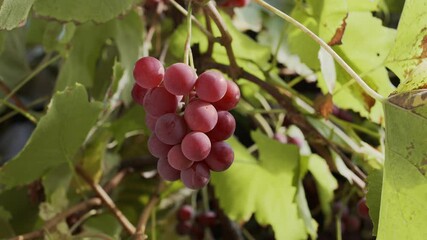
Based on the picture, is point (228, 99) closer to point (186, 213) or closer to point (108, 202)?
point (108, 202)

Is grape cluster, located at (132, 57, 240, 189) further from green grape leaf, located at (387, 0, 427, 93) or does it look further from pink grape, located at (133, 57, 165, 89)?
green grape leaf, located at (387, 0, 427, 93)

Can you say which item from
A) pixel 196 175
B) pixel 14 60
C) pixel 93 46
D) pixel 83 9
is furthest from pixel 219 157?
pixel 14 60

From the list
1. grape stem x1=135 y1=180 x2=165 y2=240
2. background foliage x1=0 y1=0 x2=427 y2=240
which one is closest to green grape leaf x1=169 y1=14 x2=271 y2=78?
background foliage x1=0 y1=0 x2=427 y2=240

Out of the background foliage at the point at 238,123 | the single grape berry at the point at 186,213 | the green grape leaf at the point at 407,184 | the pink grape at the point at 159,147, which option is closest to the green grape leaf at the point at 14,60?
the background foliage at the point at 238,123

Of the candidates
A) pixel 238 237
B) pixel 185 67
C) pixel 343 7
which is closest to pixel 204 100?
pixel 185 67

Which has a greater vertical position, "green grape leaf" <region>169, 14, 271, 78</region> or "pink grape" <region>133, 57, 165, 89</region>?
"pink grape" <region>133, 57, 165, 89</region>

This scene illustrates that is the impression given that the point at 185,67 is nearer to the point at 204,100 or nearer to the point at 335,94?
the point at 204,100
